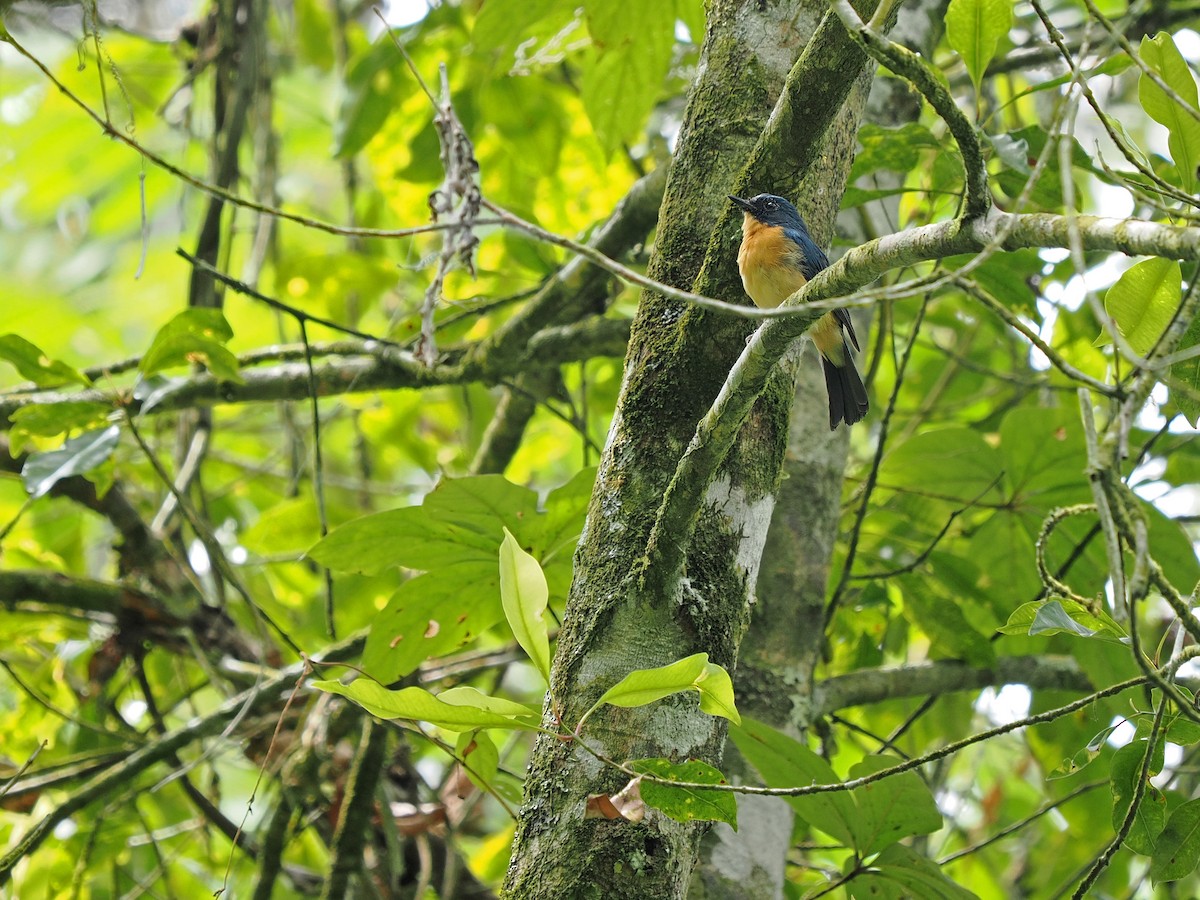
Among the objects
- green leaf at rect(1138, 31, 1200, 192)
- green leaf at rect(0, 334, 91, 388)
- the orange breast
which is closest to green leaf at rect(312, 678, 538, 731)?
the orange breast

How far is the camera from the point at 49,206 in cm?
573

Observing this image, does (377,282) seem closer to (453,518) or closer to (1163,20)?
(453,518)

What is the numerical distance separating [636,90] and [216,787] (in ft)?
9.26

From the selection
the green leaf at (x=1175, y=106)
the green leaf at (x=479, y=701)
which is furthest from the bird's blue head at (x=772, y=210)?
the green leaf at (x=479, y=701)

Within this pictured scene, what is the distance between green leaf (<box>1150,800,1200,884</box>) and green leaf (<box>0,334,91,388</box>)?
299 cm

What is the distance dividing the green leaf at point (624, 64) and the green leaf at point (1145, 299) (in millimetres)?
1931

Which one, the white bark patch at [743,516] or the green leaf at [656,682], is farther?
the white bark patch at [743,516]

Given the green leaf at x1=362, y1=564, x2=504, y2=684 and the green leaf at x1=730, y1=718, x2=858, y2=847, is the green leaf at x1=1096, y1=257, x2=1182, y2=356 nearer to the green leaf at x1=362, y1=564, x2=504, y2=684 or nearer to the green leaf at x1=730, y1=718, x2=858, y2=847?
the green leaf at x1=730, y1=718, x2=858, y2=847

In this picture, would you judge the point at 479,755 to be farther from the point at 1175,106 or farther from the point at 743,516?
the point at 1175,106

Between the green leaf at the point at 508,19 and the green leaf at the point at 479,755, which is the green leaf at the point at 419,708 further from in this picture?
the green leaf at the point at 508,19

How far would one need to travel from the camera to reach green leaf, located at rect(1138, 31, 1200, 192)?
183cm

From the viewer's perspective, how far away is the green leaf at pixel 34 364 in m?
2.90

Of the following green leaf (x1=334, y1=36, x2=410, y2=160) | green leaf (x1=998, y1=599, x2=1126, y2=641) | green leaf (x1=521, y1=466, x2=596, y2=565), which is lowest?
green leaf (x1=998, y1=599, x2=1126, y2=641)

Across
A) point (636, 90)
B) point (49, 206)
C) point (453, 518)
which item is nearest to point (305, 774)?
point (453, 518)
